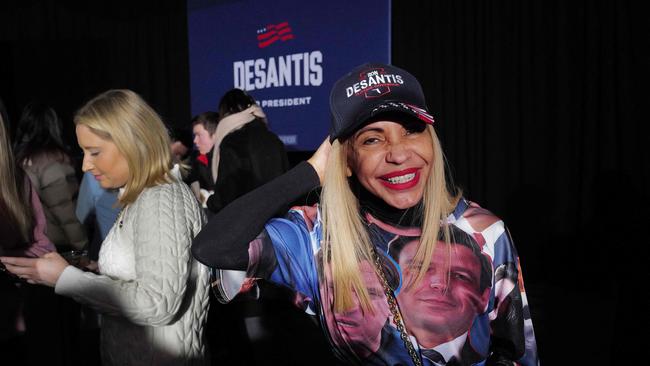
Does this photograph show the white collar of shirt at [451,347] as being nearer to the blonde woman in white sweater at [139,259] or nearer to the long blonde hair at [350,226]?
the long blonde hair at [350,226]

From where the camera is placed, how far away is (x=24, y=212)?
196 centimetres

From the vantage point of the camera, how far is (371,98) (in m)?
1.17

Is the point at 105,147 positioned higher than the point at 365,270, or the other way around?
the point at 105,147

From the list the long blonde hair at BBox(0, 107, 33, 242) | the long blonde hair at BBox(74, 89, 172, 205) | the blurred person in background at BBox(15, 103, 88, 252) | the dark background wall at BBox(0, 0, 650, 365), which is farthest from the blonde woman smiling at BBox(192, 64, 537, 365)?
the dark background wall at BBox(0, 0, 650, 365)

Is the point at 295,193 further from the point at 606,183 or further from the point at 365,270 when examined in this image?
the point at 606,183

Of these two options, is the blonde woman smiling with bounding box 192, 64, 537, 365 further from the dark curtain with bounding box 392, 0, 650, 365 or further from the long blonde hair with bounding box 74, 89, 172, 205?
the dark curtain with bounding box 392, 0, 650, 365

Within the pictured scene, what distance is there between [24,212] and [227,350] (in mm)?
1764

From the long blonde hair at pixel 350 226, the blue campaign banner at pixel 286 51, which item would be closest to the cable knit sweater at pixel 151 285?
the long blonde hair at pixel 350 226

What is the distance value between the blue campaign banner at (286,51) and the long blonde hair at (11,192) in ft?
9.78

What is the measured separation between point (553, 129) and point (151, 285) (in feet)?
12.2

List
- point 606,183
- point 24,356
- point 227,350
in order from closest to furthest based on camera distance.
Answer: point 24,356 < point 227,350 < point 606,183

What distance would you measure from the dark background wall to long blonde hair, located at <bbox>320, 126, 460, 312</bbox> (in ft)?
7.46

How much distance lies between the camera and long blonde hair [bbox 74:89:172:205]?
158 cm

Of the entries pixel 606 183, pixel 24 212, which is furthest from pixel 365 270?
pixel 606 183
